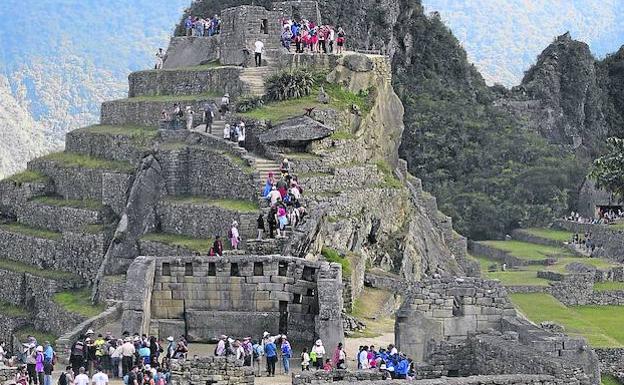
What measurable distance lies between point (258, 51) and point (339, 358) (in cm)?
3645

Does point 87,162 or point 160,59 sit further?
point 160,59

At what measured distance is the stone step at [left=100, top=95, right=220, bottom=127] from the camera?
59875 mm

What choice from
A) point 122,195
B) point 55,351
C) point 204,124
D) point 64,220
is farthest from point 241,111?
point 55,351

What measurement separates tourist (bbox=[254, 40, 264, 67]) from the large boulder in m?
6.29

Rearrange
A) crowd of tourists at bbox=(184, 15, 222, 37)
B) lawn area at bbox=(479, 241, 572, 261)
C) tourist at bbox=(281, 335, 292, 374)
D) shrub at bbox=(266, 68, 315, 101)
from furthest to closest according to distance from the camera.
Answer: lawn area at bbox=(479, 241, 572, 261), crowd of tourists at bbox=(184, 15, 222, 37), shrub at bbox=(266, 68, 315, 101), tourist at bbox=(281, 335, 292, 374)

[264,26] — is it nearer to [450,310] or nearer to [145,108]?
[145,108]

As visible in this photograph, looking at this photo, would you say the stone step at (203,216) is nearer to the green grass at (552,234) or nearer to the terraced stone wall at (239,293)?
the terraced stone wall at (239,293)

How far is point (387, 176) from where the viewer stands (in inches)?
2454

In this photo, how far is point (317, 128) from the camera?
55.2 metres

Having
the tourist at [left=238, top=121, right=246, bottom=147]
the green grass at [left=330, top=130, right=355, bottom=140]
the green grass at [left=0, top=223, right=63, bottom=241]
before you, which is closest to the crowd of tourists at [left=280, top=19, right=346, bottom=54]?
the green grass at [left=330, top=130, right=355, bottom=140]

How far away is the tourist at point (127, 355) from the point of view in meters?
26.1

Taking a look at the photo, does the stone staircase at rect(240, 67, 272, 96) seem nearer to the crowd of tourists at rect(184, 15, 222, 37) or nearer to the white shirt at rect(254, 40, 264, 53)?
the white shirt at rect(254, 40, 264, 53)

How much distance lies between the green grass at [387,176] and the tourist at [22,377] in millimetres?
34528

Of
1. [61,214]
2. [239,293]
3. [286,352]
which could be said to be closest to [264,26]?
[61,214]
